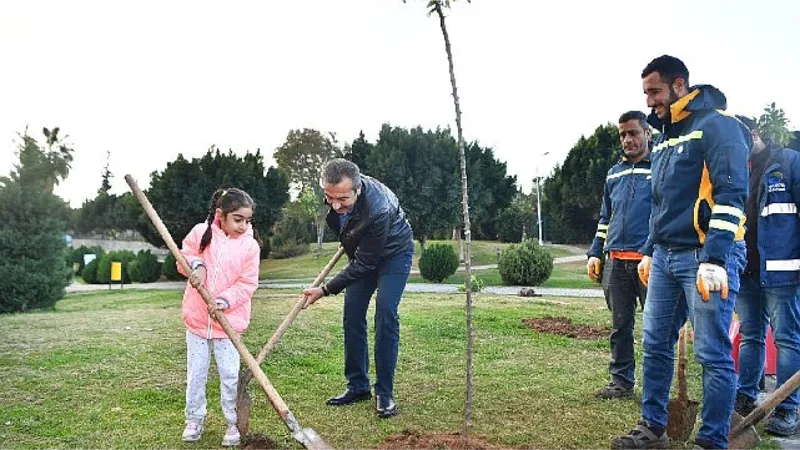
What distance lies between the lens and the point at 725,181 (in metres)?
3.36

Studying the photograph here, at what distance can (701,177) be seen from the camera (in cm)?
355

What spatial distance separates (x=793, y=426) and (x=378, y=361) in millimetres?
2748

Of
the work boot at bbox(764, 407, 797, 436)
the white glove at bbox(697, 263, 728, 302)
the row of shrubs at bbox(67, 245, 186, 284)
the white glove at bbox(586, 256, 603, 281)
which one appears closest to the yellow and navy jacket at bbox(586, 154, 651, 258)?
the white glove at bbox(586, 256, 603, 281)

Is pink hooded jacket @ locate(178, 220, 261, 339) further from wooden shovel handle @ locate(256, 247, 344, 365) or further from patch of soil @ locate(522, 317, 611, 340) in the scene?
patch of soil @ locate(522, 317, 611, 340)

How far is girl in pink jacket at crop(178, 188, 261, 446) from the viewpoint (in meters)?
4.21

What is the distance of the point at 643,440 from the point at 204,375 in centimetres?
270

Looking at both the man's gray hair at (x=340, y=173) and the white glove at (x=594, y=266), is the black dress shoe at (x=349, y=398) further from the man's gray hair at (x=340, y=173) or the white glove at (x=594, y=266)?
the white glove at (x=594, y=266)

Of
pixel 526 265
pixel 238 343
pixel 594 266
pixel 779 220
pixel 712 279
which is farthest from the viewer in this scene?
pixel 526 265

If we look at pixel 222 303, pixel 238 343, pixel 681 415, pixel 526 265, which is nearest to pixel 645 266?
pixel 681 415

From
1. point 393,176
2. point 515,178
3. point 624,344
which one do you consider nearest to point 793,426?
point 624,344

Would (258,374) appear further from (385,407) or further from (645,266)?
(645,266)

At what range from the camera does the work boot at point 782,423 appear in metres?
4.21

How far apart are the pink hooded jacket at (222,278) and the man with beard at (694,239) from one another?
2.43 meters

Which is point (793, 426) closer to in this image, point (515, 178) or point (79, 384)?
point (79, 384)
